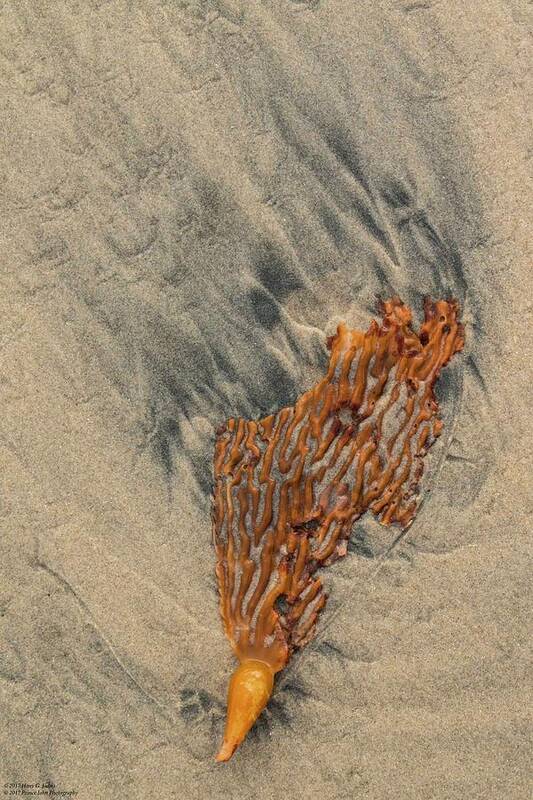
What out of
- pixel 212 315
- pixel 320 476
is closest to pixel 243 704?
pixel 320 476

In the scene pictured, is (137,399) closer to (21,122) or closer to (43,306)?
(43,306)

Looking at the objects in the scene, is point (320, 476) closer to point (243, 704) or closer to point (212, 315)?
point (212, 315)

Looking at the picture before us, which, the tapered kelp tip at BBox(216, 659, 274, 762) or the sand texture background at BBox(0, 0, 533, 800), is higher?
the sand texture background at BBox(0, 0, 533, 800)

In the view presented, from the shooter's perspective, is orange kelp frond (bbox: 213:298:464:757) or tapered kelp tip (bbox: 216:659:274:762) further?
orange kelp frond (bbox: 213:298:464:757)

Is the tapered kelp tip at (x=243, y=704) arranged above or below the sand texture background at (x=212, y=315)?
below

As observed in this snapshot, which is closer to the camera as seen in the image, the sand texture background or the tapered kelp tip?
the tapered kelp tip
